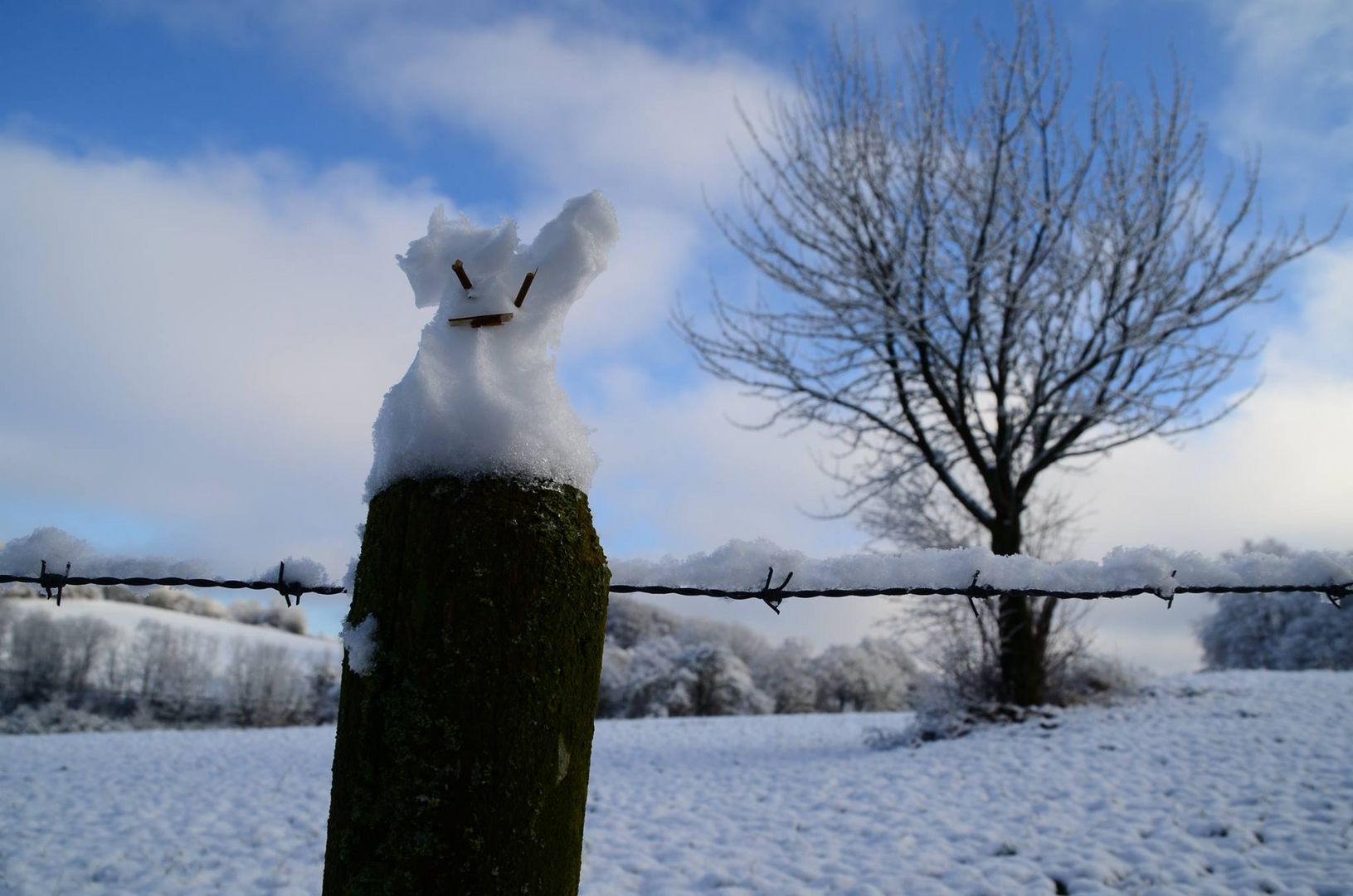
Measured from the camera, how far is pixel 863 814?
4.80 metres

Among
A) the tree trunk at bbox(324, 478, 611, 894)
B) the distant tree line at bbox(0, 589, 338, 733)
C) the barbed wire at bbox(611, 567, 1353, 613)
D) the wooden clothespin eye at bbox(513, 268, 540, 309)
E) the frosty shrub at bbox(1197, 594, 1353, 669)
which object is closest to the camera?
the tree trunk at bbox(324, 478, 611, 894)

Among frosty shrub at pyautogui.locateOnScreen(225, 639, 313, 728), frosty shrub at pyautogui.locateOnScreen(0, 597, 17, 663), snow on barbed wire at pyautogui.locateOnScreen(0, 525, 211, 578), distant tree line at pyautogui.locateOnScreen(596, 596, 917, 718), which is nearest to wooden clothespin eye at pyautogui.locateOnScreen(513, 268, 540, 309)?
snow on barbed wire at pyautogui.locateOnScreen(0, 525, 211, 578)

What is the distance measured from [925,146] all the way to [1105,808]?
7.20 meters

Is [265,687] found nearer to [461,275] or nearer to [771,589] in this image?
[771,589]

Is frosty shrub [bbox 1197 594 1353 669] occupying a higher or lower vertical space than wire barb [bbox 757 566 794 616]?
lower

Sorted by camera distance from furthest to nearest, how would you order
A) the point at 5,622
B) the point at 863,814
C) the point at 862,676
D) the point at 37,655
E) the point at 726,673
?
the point at 37,655
the point at 5,622
the point at 862,676
the point at 726,673
the point at 863,814

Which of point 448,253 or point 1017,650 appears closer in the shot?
point 448,253

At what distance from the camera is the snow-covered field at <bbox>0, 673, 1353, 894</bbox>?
3.57 metres

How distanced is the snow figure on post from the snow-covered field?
3.06m

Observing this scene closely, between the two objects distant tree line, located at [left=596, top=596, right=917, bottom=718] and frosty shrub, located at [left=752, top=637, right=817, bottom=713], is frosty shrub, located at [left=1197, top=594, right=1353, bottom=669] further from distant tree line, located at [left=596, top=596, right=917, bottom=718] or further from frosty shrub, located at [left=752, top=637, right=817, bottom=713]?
frosty shrub, located at [left=752, top=637, right=817, bottom=713]

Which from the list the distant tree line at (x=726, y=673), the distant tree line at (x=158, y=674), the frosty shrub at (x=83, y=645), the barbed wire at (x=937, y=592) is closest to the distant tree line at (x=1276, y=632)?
the distant tree line at (x=726, y=673)

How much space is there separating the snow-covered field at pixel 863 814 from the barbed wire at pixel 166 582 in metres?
2.61

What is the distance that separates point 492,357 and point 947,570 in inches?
43.3

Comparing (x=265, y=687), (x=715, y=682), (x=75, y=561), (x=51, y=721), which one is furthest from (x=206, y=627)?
(x=75, y=561)
